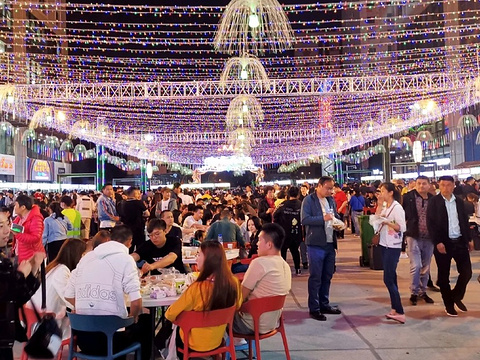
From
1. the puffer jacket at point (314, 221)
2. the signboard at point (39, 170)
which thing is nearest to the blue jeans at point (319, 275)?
the puffer jacket at point (314, 221)

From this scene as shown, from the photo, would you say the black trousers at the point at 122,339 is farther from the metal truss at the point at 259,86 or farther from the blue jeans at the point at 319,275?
the metal truss at the point at 259,86

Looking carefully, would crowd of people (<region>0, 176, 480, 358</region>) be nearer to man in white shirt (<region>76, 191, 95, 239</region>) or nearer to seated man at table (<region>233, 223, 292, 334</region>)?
seated man at table (<region>233, 223, 292, 334</region>)

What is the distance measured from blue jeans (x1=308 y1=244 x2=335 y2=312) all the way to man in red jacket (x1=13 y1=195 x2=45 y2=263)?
149 inches

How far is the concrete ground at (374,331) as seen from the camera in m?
5.19

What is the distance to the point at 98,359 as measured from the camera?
396cm

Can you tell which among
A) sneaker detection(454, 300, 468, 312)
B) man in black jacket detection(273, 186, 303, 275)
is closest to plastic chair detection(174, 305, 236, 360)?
sneaker detection(454, 300, 468, 312)

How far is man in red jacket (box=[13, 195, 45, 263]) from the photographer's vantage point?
6914 mm

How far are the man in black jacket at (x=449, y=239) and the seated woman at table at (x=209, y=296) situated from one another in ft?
12.0

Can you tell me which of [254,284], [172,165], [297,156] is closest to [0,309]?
[254,284]

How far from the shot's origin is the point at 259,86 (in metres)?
19.9

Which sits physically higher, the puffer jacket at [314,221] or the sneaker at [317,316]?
the puffer jacket at [314,221]

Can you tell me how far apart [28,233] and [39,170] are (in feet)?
110

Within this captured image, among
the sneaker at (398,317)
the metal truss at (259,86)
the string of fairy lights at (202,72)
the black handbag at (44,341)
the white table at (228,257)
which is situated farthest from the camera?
the metal truss at (259,86)

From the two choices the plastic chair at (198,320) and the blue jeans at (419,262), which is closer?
the plastic chair at (198,320)
